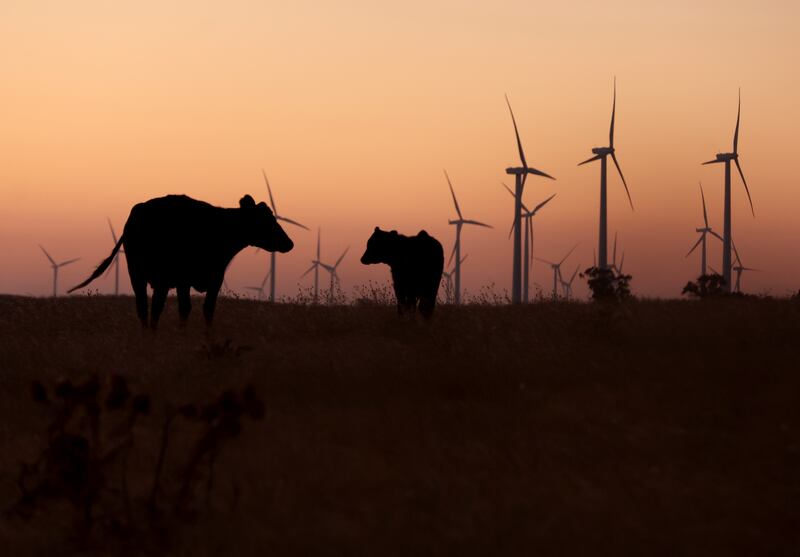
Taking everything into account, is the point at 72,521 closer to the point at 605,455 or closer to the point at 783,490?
the point at 605,455

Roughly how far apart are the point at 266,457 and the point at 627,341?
7.14 m

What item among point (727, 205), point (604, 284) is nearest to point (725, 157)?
point (727, 205)

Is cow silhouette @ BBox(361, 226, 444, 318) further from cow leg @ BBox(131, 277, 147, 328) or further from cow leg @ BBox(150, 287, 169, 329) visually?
cow leg @ BBox(131, 277, 147, 328)

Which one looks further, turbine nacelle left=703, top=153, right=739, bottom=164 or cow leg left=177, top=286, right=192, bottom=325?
turbine nacelle left=703, top=153, right=739, bottom=164

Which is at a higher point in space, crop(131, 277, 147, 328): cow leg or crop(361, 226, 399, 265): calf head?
crop(361, 226, 399, 265): calf head

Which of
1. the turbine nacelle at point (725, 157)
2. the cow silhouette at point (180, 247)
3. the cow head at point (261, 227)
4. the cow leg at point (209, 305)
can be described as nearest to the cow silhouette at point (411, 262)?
the cow head at point (261, 227)

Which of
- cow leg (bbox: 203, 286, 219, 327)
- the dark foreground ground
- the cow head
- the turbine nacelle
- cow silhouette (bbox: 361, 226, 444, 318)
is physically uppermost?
the turbine nacelle

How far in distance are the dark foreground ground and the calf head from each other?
3.28m

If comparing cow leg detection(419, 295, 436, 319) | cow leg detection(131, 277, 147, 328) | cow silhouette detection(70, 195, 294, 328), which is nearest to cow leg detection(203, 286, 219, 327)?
cow silhouette detection(70, 195, 294, 328)

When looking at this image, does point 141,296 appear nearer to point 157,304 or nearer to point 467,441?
point 157,304

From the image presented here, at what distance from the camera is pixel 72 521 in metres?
7.53

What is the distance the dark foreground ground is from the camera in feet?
22.6

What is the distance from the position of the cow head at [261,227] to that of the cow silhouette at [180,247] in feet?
0.09

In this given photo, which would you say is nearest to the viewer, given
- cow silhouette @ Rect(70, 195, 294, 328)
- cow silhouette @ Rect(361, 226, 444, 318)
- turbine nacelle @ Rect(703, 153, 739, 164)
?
cow silhouette @ Rect(70, 195, 294, 328)
